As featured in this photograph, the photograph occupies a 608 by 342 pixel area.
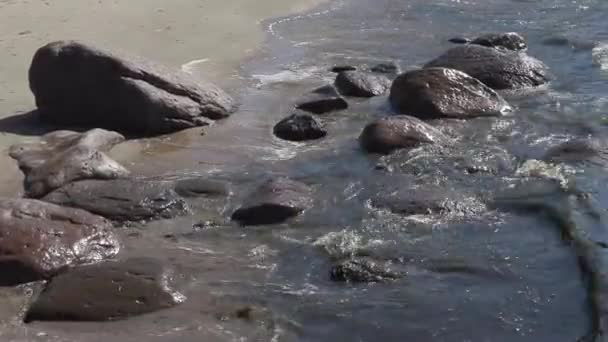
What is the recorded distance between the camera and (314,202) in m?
7.75

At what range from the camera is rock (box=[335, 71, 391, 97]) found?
11.1m

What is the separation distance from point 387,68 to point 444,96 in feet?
6.90

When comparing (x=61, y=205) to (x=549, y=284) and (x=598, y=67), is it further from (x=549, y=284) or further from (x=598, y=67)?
(x=598, y=67)

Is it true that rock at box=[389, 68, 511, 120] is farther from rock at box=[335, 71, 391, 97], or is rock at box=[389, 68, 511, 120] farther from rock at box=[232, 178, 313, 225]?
rock at box=[232, 178, 313, 225]

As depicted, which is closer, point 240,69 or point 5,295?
point 5,295

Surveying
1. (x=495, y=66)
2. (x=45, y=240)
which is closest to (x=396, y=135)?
(x=495, y=66)

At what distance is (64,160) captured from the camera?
8.12 meters

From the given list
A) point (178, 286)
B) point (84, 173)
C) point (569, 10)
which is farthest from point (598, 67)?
point (178, 286)

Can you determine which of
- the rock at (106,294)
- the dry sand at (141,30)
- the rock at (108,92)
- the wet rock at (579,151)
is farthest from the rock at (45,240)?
the wet rock at (579,151)

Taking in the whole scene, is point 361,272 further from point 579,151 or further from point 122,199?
Answer: point 579,151

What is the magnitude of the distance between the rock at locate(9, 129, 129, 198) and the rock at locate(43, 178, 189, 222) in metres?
0.19

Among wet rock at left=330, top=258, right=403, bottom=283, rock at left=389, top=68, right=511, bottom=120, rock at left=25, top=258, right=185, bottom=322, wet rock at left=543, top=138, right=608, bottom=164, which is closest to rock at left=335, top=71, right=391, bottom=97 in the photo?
rock at left=389, top=68, right=511, bottom=120

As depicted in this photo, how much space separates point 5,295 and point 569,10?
12019mm

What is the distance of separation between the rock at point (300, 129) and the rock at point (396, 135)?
0.45 meters
